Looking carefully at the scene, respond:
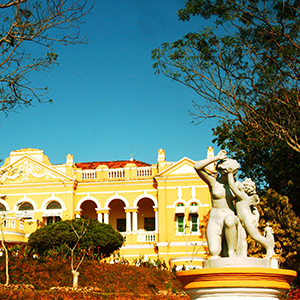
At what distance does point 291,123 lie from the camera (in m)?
16.1

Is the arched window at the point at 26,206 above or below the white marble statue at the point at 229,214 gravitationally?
above

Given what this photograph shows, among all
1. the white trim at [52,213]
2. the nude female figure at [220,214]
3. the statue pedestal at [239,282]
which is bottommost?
the statue pedestal at [239,282]

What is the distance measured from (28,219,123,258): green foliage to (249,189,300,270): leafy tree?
6.88m

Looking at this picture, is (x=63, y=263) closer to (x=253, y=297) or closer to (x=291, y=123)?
(x=291, y=123)

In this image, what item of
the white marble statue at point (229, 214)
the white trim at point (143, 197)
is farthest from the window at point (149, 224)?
the white marble statue at point (229, 214)

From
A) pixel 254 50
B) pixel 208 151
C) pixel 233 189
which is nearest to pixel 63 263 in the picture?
pixel 254 50

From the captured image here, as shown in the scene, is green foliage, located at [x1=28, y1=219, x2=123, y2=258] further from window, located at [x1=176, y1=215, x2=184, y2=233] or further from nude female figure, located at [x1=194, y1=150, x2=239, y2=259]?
nude female figure, located at [x1=194, y1=150, x2=239, y2=259]

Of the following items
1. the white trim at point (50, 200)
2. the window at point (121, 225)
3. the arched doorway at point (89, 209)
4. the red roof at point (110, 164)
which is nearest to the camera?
the white trim at point (50, 200)

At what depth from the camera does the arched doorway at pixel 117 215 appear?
33991 mm

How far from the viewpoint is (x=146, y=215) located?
33844mm

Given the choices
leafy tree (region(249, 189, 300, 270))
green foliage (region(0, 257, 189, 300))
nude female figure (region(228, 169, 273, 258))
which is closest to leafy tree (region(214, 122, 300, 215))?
leafy tree (region(249, 189, 300, 270))

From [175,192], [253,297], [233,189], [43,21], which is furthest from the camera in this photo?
[175,192]

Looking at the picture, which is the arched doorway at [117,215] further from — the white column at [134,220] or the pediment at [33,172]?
the pediment at [33,172]

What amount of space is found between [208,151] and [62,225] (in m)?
11.6
